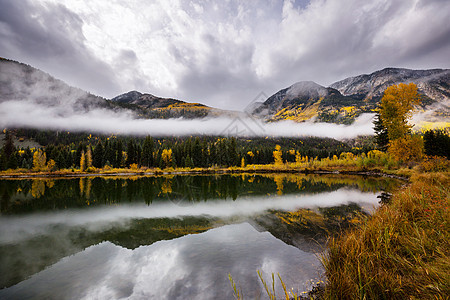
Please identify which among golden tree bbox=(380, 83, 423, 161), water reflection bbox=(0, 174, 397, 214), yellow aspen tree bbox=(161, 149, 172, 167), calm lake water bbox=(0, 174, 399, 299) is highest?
golden tree bbox=(380, 83, 423, 161)

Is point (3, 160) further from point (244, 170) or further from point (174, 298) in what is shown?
point (174, 298)

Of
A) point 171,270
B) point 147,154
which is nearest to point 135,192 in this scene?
point 171,270

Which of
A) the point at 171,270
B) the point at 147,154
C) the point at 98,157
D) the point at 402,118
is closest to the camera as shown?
the point at 171,270

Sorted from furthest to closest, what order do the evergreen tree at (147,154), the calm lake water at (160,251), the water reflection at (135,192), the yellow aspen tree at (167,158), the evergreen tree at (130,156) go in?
1. the yellow aspen tree at (167,158)
2. the evergreen tree at (147,154)
3. the evergreen tree at (130,156)
4. the water reflection at (135,192)
5. the calm lake water at (160,251)

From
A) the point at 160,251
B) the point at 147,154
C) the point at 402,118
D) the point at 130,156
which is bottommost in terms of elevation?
the point at 130,156

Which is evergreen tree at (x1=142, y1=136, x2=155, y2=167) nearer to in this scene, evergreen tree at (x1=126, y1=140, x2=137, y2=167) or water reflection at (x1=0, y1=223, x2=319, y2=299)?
evergreen tree at (x1=126, y1=140, x2=137, y2=167)

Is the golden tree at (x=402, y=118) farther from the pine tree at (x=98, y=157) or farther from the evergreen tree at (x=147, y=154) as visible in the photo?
the pine tree at (x=98, y=157)

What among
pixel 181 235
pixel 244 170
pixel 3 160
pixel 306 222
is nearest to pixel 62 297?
pixel 181 235

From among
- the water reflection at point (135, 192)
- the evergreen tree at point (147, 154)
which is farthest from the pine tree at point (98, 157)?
the water reflection at point (135, 192)

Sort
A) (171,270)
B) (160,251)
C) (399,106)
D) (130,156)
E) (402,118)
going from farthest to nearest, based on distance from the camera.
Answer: (130,156) < (402,118) < (399,106) < (160,251) < (171,270)

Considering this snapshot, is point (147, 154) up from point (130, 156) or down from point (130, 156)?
up

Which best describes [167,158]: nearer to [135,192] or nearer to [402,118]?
[135,192]

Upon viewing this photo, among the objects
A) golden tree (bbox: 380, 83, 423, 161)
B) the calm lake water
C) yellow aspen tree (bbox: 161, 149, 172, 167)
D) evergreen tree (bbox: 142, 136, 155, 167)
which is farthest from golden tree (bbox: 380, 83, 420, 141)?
evergreen tree (bbox: 142, 136, 155, 167)

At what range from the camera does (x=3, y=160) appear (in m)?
57.7
